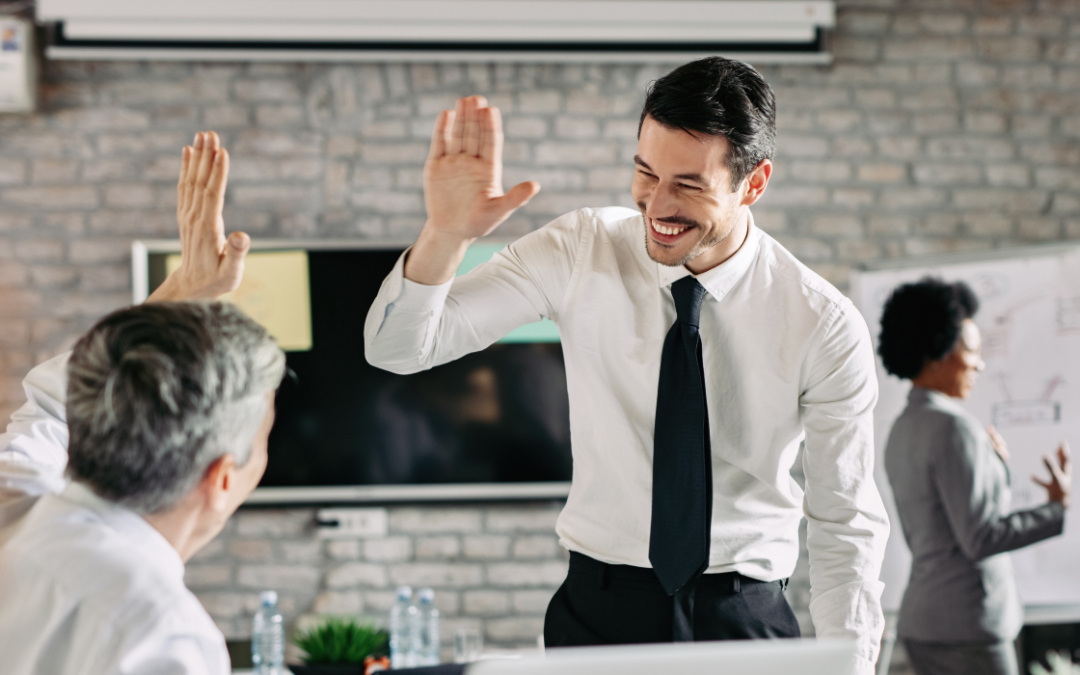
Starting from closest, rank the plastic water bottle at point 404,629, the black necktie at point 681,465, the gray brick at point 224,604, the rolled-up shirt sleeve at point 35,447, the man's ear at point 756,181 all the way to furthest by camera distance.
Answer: the rolled-up shirt sleeve at point 35,447 → the black necktie at point 681,465 → the man's ear at point 756,181 → the plastic water bottle at point 404,629 → the gray brick at point 224,604

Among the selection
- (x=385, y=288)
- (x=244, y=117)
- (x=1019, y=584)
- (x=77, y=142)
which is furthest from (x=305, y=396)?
(x=1019, y=584)

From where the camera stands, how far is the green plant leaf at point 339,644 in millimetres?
2486

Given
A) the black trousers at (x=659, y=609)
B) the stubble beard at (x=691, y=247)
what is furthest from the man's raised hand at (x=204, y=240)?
the black trousers at (x=659, y=609)

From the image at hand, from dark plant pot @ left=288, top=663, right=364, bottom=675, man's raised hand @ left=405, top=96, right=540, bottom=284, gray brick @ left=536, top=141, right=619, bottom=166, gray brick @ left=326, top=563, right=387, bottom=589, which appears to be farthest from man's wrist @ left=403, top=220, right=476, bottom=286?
gray brick @ left=326, top=563, right=387, bottom=589

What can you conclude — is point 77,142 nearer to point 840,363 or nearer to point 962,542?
point 840,363

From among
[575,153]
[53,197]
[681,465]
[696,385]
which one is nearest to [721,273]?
[696,385]

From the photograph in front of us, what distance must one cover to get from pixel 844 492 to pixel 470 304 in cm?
66

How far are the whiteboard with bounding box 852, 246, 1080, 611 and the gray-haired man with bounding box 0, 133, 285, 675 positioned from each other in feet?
7.62

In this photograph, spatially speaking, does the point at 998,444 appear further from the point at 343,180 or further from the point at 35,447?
the point at 35,447

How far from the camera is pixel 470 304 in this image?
4.33ft

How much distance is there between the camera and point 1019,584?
2.58m

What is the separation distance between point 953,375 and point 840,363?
4.27 feet

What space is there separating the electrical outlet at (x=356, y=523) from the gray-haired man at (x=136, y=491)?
6.47ft

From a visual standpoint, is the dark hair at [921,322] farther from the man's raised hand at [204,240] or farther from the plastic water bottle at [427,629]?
the man's raised hand at [204,240]
